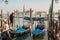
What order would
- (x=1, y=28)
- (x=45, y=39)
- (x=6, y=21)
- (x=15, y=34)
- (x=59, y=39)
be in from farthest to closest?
(x=45, y=39), (x=15, y=34), (x=6, y=21), (x=1, y=28), (x=59, y=39)

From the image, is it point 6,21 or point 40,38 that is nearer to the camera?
point 6,21

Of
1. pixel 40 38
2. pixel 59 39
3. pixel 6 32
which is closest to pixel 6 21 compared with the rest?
pixel 6 32

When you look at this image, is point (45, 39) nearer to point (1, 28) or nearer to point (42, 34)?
point (42, 34)

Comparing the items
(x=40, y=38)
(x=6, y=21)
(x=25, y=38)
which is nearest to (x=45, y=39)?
(x=40, y=38)

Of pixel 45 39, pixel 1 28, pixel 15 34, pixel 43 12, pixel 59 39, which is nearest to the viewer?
pixel 59 39

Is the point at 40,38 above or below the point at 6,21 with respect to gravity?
below

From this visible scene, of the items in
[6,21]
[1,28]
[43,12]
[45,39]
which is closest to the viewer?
[1,28]

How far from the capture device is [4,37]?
14.9 meters

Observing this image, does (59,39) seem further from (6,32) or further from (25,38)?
A: (25,38)

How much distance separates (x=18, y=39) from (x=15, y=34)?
1.06 m

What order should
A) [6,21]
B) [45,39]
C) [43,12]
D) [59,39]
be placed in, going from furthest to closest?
1. [43,12]
2. [45,39]
3. [6,21]
4. [59,39]

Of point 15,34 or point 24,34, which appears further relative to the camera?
point 24,34

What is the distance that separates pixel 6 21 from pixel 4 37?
1.31 meters

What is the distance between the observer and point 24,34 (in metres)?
18.9
